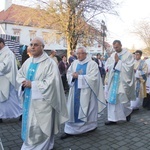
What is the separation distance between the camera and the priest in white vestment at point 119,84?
5.88 meters

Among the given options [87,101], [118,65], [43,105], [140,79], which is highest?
[118,65]

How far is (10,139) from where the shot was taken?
4789 mm

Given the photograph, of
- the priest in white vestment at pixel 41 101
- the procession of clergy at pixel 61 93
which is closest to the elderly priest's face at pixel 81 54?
the procession of clergy at pixel 61 93

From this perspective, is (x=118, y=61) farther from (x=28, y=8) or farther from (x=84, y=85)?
(x=28, y=8)

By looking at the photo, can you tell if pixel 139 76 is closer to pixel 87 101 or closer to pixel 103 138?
pixel 87 101

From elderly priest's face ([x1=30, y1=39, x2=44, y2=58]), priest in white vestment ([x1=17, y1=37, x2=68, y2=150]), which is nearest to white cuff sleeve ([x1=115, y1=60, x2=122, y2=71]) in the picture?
priest in white vestment ([x1=17, y1=37, x2=68, y2=150])

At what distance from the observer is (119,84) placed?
234 inches

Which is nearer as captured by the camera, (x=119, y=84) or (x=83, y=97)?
(x=83, y=97)

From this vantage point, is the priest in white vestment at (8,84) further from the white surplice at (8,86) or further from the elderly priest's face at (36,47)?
the elderly priest's face at (36,47)

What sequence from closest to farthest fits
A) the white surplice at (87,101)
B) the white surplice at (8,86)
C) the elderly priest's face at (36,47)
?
the elderly priest's face at (36,47), the white surplice at (87,101), the white surplice at (8,86)

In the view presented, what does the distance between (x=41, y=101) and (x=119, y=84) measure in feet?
8.90

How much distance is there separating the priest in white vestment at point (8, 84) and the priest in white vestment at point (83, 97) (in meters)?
1.57

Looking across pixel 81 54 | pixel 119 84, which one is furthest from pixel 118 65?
pixel 81 54

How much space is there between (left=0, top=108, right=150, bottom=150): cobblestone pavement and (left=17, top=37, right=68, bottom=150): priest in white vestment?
0.61 metres
